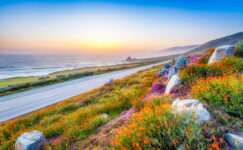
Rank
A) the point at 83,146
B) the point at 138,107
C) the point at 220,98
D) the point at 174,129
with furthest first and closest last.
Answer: the point at 138,107 → the point at 83,146 → the point at 220,98 → the point at 174,129

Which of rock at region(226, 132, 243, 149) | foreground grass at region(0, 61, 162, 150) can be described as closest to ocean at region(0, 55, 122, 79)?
foreground grass at region(0, 61, 162, 150)

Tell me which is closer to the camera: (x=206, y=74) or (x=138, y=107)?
(x=138, y=107)

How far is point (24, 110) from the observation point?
891cm

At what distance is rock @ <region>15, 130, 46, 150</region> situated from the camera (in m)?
3.49

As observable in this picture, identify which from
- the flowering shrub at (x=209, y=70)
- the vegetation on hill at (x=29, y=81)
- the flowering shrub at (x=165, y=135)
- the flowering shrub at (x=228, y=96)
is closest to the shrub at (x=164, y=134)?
the flowering shrub at (x=165, y=135)

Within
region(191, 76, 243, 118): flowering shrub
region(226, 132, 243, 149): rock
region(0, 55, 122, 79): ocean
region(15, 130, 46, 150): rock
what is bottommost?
region(15, 130, 46, 150): rock

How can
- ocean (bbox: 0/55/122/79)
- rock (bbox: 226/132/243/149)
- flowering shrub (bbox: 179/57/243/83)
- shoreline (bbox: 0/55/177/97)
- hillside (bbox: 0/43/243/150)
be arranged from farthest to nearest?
ocean (bbox: 0/55/122/79) < shoreline (bbox: 0/55/177/97) < flowering shrub (bbox: 179/57/243/83) < hillside (bbox: 0/43/243/150) < rock (bbox: 226/132/243/149)

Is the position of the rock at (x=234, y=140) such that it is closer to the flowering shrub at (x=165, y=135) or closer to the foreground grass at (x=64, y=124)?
the flowering shrub at (x=165, y=135)

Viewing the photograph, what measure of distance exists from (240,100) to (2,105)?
1668 centimetres

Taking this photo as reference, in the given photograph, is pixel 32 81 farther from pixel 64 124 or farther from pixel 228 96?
pixel 228 96

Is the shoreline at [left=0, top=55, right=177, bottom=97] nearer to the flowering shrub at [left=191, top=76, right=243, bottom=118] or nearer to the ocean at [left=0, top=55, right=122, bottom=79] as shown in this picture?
the ocean at [left=0, top=55, right=122, bottom=79]

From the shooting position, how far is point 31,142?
3.55 metres

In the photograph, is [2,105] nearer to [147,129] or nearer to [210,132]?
[147,129]

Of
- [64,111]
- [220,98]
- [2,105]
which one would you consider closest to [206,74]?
[220,98]
